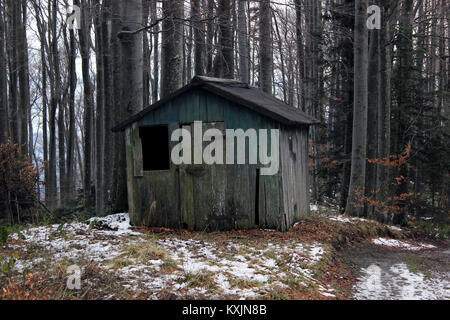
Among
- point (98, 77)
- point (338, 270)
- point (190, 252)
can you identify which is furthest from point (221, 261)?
point (98, 77)

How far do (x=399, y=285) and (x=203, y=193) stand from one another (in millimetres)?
4563

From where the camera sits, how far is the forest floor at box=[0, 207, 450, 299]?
536cm

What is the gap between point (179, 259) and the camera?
6.74 m

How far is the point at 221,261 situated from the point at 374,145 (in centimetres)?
983

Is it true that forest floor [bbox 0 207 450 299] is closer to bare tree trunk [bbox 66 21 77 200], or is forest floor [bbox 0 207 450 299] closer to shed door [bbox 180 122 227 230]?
shed door [bbox 180 122 227 230]

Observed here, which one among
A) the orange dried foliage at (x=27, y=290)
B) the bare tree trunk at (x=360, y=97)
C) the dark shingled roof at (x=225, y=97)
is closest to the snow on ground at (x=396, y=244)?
the bare tree trunk at (x=360, y=97)

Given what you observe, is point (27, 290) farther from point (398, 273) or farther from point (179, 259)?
point (398, 273)

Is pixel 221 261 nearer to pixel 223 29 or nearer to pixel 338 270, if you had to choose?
pixel 338 270

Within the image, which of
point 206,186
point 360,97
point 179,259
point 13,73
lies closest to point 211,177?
point 206,186

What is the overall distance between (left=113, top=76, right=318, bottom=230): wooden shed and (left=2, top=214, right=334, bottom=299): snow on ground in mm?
1090

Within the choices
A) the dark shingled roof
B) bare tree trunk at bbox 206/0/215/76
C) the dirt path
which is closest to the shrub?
the dark shingled roof

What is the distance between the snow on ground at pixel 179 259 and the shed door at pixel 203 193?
116 centimetres

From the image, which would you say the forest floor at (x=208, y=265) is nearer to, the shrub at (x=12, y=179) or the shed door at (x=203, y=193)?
the shed door at (x=203, y=193)

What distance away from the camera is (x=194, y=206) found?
975cm
